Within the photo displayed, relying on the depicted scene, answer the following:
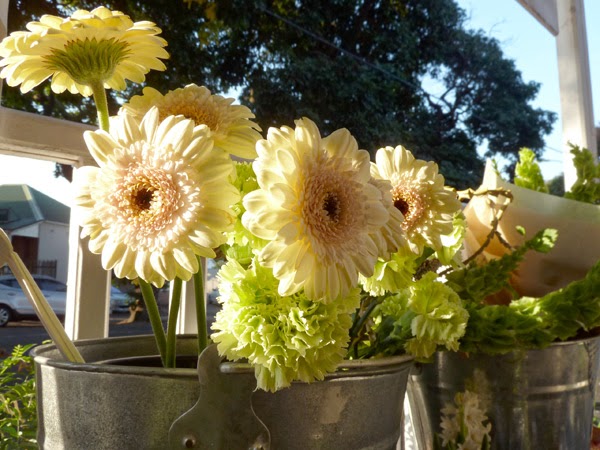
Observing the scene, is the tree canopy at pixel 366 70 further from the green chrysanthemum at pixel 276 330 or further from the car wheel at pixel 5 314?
the green chrysanthemum at pixel 276 330

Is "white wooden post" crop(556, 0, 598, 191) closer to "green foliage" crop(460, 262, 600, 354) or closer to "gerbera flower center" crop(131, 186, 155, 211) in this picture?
"green foliage" crop(460, 262, 600, 354)

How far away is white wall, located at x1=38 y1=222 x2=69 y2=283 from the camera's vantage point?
0.88 meters

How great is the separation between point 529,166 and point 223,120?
1.52ft

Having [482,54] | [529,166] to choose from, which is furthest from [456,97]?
[529,166]

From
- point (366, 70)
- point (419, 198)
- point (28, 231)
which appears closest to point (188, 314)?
point (28, 231)

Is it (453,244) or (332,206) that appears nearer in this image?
(332,206)

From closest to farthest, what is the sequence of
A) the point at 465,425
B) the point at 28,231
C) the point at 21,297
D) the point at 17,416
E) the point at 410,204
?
the point at 410,204
the point at 465,425
the point at 17,416
the point at 28,231
the point at 21,297

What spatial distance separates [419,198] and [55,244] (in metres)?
0.73

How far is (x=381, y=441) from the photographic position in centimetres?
31

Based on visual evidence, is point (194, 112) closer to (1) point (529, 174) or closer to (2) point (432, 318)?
(2) point (432, 318)

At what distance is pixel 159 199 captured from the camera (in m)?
0.25

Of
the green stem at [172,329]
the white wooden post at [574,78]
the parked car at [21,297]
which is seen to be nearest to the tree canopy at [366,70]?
the parked car at [21,297]

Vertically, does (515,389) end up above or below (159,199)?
below

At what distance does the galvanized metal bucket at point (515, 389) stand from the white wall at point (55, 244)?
61 centimetres
